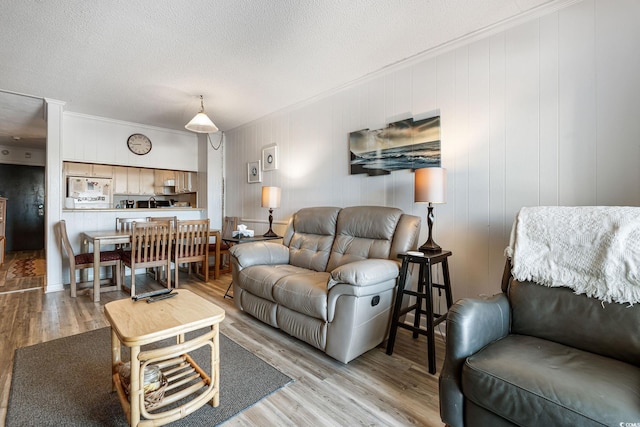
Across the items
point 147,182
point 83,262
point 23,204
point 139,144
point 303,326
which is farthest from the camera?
point 23,204

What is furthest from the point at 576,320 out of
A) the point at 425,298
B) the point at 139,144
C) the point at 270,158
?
the point at 139,144

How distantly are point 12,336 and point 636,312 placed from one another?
159 inches

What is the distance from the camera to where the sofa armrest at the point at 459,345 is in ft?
4.23

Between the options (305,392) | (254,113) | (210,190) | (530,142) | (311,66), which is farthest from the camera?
(210,190)

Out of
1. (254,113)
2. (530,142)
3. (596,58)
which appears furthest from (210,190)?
(596,58)

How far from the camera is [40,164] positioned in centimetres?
669

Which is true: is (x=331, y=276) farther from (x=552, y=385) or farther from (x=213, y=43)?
(x=213, y=43)

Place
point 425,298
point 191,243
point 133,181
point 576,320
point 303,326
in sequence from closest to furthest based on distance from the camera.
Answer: point 576,320, point 425,298, point 303,326, point 191,243, point 133,181

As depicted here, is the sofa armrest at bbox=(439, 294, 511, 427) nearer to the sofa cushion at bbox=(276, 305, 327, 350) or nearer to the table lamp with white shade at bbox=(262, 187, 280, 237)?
the sofa cushion at bbox=(276, 305, 327, 350)

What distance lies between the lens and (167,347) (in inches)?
53.6

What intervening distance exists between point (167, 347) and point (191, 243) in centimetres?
272

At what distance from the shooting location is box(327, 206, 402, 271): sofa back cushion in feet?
8.11

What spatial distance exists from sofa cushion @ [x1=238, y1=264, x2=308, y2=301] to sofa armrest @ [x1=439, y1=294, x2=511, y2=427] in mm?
1436

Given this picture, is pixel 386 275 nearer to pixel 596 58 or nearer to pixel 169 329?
pixel 169 329
